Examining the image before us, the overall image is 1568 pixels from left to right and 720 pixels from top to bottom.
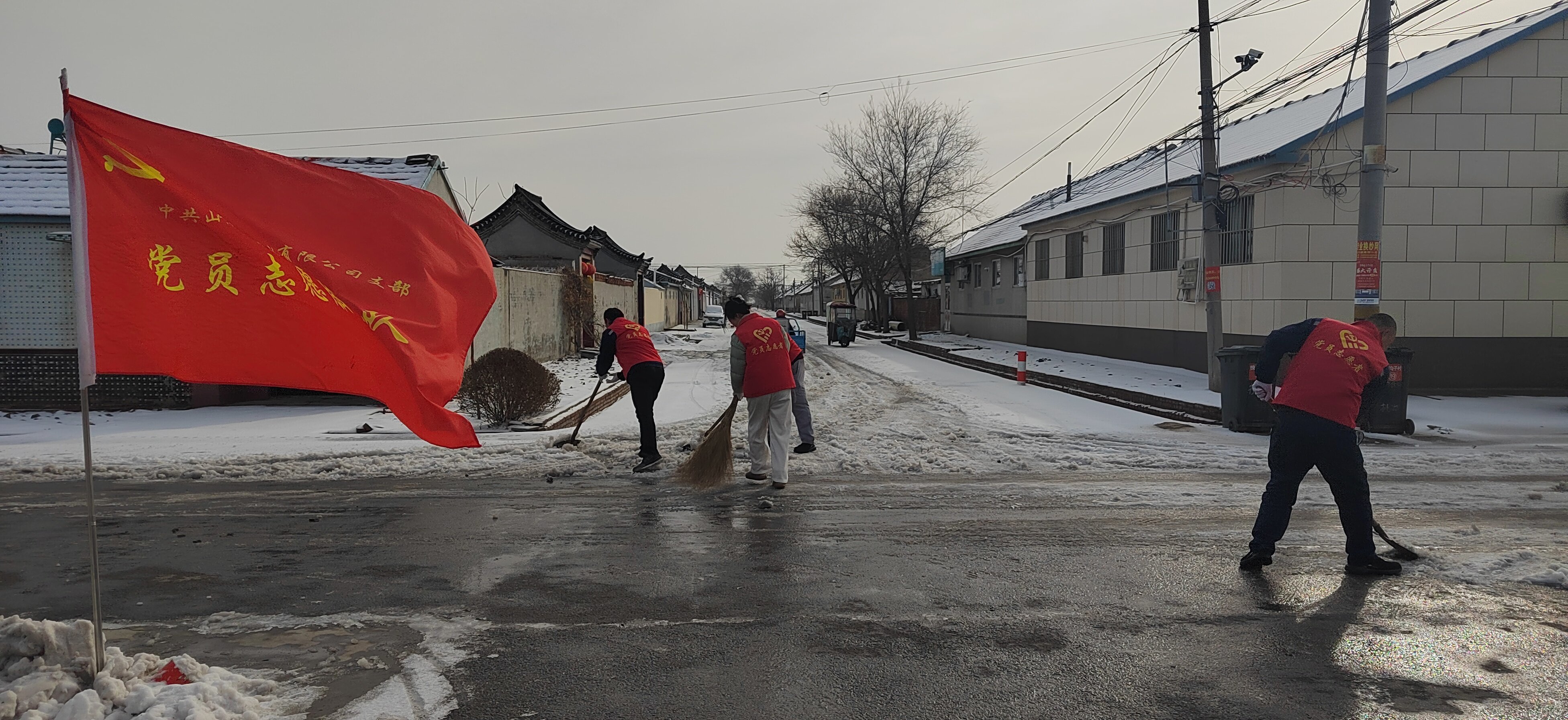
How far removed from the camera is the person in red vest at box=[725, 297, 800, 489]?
8.39 metres

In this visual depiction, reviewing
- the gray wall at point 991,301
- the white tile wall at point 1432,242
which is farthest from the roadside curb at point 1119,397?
the gray wall at point 991,301

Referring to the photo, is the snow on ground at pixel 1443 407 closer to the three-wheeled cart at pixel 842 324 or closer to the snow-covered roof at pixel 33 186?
the three-wheeled cart at pixel 842 324

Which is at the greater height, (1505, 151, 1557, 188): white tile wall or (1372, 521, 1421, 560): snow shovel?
(1505, 151, 1557, 188): white tile wall

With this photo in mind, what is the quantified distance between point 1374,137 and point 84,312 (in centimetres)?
1360

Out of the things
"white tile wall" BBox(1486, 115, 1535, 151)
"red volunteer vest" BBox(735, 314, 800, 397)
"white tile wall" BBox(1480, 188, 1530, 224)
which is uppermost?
"white tile wall" BBox(1486, 115, 1535, 151)

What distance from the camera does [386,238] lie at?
471 centimetres

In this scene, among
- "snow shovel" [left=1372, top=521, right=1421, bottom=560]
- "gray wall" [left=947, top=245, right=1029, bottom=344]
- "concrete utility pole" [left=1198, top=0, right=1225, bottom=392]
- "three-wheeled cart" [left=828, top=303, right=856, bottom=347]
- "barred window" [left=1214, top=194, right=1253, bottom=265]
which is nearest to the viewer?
"snow shovel" [left=1372, top=521, right=1421, bottom=560]

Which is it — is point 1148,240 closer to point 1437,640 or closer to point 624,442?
point 624,442

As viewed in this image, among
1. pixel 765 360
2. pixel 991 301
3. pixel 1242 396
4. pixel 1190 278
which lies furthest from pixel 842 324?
pixel 765 360

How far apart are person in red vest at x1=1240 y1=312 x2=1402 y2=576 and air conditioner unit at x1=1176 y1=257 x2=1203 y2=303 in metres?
13.6

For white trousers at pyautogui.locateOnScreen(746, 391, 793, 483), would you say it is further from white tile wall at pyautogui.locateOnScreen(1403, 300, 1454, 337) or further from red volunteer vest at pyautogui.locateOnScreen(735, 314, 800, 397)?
white tile wall at pyautogui.locateOnScreen(1403, 300, 1454, 337)

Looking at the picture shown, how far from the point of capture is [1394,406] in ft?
38.1

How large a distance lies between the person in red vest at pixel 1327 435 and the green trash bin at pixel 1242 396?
643 centimetres

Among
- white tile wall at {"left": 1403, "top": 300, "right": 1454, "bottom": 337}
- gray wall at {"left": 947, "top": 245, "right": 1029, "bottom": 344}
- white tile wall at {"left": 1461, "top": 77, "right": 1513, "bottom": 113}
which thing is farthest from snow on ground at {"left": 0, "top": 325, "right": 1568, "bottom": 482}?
gray wall at {"left": 947, "top": 245, "right": 1029, "bottom": 344}
